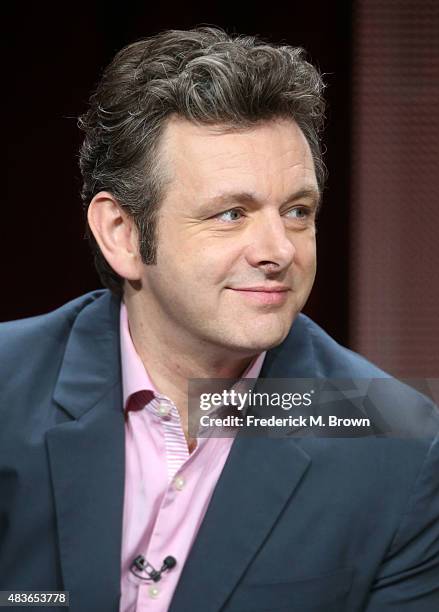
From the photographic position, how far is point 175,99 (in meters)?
1.58

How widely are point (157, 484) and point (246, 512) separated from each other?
0.15m

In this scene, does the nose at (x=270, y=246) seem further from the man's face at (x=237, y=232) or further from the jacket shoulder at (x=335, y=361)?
the jacket shoulder at (x=335, y=361)

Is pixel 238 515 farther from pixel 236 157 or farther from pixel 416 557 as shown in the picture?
pixel 236 157

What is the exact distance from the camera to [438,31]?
7.71ft

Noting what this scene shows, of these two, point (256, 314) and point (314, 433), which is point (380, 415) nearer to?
point (314, 433)

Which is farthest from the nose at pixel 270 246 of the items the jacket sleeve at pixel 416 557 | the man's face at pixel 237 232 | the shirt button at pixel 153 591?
the shirt button at pixel 153 591

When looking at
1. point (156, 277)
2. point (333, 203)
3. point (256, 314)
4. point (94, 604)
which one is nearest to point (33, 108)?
point (333, 203)

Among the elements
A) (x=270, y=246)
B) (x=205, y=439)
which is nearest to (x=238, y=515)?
(x=205, y=439)

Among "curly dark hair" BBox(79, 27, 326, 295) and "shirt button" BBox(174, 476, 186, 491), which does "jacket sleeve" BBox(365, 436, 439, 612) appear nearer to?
"shirt button" BBox(174, 476, 186, 491)

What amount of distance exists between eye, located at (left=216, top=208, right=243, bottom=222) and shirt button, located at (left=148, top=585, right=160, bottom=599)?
0.56 m

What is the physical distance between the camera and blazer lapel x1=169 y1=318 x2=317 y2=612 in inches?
59.9

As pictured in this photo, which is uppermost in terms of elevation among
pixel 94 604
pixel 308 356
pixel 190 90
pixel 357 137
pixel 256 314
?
pixel 190 90

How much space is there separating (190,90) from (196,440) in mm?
553

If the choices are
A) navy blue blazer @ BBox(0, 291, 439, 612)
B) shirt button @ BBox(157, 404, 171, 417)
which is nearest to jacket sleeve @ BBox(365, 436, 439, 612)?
navy blue blazer @ BBox(0, 291, 439, 612)
